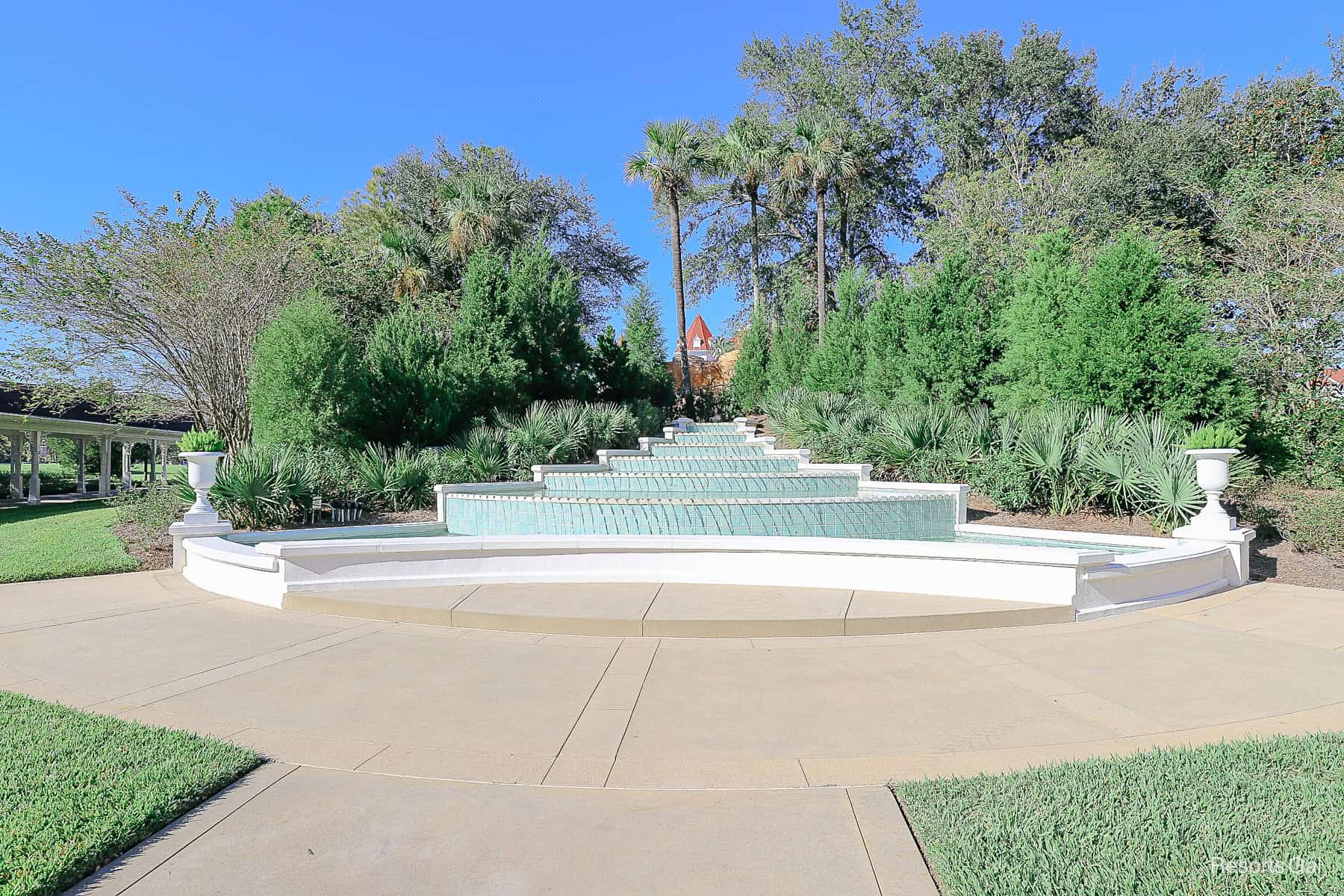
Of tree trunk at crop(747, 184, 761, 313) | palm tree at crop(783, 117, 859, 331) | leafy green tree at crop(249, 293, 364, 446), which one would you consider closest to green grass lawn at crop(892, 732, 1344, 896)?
leafy green tree at crop(249, 293, 364, 446)

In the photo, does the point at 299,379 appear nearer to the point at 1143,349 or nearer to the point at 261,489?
the point at 261,489

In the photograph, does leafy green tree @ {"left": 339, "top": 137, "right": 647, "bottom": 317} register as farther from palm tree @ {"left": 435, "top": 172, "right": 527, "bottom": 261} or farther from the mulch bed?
the mulch bed

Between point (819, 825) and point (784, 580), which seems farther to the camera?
point (784, 580)

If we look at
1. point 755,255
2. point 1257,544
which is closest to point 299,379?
A: point 1257,544

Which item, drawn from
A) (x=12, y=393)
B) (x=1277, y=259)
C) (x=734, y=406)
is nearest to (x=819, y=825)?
(x=1277, y=259)

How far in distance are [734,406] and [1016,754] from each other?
2234cm

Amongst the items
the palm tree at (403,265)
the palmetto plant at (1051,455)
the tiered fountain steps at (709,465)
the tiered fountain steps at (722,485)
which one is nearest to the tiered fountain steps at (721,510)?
the tiered fountain steps at (722,485)

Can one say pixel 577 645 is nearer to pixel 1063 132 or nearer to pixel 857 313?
pixel 857 313

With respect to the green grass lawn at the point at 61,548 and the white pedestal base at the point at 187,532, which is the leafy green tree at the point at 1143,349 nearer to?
the white pedestal base at the point at 187,532

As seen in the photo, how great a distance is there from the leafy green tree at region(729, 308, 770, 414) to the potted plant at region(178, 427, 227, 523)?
17.8 metres

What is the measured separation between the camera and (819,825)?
2.72m

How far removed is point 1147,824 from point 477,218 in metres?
23.1

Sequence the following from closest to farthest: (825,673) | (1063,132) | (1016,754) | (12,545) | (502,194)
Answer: (1016,754) → (825,673) → (12,545) → (502,194) → (1063,132)

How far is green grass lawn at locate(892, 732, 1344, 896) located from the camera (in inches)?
88.0
